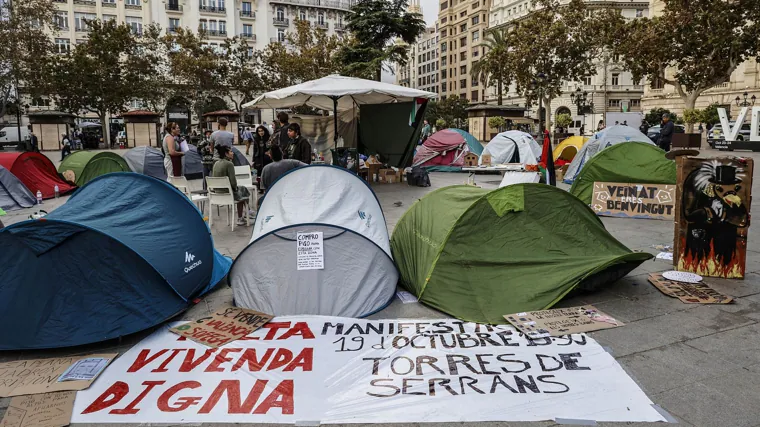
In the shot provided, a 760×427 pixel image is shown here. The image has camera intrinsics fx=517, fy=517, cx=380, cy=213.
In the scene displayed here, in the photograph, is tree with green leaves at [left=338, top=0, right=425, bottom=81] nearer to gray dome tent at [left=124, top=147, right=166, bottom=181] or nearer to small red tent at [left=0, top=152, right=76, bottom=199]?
gray dome tent at [left=124, top=147, right=166, bottom=181]

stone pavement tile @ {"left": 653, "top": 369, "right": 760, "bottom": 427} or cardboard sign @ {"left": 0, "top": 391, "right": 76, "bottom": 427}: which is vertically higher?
stone pavement tile @ {"left": 653, "top": 369, "right": 760, "bottom": 427}

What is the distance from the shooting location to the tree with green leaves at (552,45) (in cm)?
2683

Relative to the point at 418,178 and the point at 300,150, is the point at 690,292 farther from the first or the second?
the point at 418,178

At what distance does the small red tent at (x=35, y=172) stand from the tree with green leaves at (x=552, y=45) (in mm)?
21428

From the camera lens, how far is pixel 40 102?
32.0 m

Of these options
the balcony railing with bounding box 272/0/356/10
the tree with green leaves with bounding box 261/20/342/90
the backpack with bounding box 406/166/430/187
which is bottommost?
the backpack with bounding box 406/166/430/187

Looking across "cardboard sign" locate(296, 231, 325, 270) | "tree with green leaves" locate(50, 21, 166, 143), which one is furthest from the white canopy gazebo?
"tree with green leaves" locate(50, 21, 166, 143)

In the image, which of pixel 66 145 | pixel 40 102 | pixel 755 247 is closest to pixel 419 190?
pixel 755 247

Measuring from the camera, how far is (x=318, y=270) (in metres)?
4.55

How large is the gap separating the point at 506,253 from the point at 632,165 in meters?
5.40

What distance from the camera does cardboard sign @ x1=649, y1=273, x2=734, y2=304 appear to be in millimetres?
4801

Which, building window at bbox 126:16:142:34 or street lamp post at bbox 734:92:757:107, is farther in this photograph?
building window at bbox 126:16:142:34

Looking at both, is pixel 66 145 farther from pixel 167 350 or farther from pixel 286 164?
pixel 167 350

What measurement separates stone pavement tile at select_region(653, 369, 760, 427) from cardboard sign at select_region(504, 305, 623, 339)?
3.11ft
